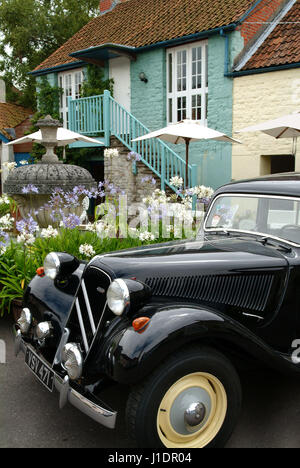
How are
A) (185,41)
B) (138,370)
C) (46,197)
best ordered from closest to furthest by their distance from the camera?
(138,370) → (46,197) → (185,41)

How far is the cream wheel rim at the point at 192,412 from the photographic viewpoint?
7.79ft

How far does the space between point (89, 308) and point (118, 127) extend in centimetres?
983

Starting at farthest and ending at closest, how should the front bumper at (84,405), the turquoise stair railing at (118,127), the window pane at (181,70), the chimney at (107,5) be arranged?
1. the chimney at (107,5)
2. the window pane at (181,70)
3. the turquoise stair railing at (118,127)
4. the front bumper at (84,405)

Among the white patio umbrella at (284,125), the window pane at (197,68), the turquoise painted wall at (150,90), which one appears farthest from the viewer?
the turquoise painted wall at (150,90)

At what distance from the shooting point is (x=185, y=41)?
11586 millimetres

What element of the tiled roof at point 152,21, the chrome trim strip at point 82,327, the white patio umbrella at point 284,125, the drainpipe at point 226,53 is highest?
the tiled roof at point 152,21

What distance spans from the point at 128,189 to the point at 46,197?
4.38m

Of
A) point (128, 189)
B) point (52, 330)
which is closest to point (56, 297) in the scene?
point (52, 330)

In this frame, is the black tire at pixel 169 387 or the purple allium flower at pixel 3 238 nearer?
the black tire at pixel 169 387

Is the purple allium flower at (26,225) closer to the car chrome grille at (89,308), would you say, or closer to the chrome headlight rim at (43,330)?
the chrome headlight rim at (43,330)

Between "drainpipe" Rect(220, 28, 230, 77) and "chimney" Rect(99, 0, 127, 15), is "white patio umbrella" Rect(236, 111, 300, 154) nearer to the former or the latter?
"drainpipe" Rect(220, 28, 230, 77)

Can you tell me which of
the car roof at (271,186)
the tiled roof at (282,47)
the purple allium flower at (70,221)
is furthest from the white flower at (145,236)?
the tiled roof at (282,47)

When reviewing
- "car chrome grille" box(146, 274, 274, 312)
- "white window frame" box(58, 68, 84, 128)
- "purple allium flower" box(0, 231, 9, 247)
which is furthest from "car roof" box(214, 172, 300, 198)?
"white window frame" box(58, 68, 84, 128)
